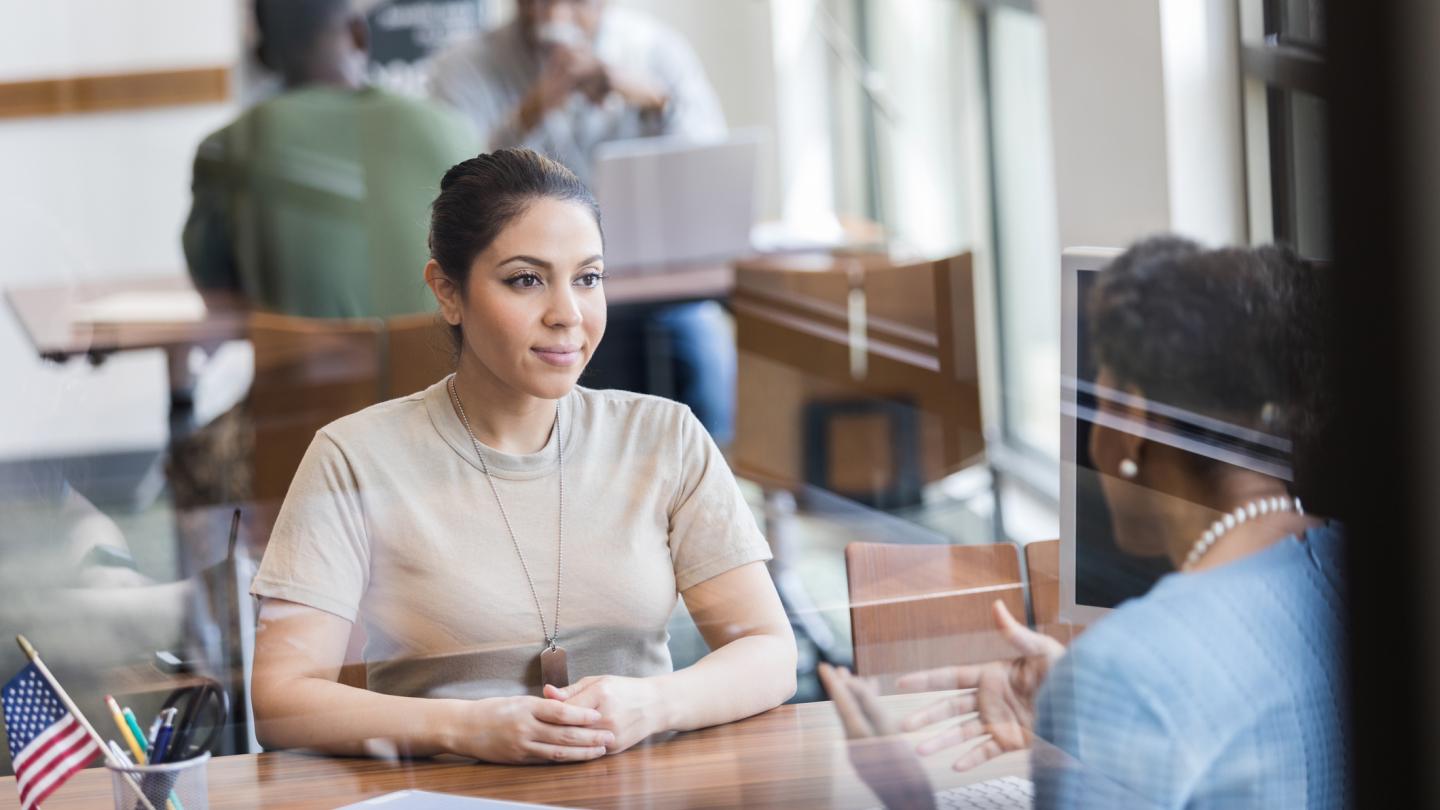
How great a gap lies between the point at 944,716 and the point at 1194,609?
0.58ft

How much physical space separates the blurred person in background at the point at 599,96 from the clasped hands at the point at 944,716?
7.9 inches

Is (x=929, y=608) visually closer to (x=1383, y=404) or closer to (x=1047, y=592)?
(x=1047, y=592)

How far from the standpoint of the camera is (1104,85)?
1.07m

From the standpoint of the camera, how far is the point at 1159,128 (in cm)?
99

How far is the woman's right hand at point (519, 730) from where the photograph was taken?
2.82 ft

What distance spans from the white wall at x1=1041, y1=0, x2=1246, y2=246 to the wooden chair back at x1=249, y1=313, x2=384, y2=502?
1.63ft

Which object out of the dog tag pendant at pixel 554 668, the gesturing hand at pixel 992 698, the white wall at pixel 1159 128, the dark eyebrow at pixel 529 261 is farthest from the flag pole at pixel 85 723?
the white wall at pixel 1159 128

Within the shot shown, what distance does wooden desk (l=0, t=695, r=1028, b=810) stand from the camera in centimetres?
86

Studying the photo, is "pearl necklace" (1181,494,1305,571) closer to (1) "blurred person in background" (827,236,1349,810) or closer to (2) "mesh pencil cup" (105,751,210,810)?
(1) "blurred person in background" (827,236,1349,810)

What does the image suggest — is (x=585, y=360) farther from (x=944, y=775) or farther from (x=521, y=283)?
(x=944, y=775)

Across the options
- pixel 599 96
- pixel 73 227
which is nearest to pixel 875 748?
pixel 73 227

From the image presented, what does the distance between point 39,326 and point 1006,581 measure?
2.59 ft

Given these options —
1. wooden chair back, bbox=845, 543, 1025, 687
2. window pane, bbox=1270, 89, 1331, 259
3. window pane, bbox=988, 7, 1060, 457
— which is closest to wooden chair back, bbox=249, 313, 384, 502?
wooden chair back, bbox=845, 543, 1025, 687

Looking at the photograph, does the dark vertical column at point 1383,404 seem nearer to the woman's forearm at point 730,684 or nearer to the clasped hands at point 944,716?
the clasped hands at point 944,716
